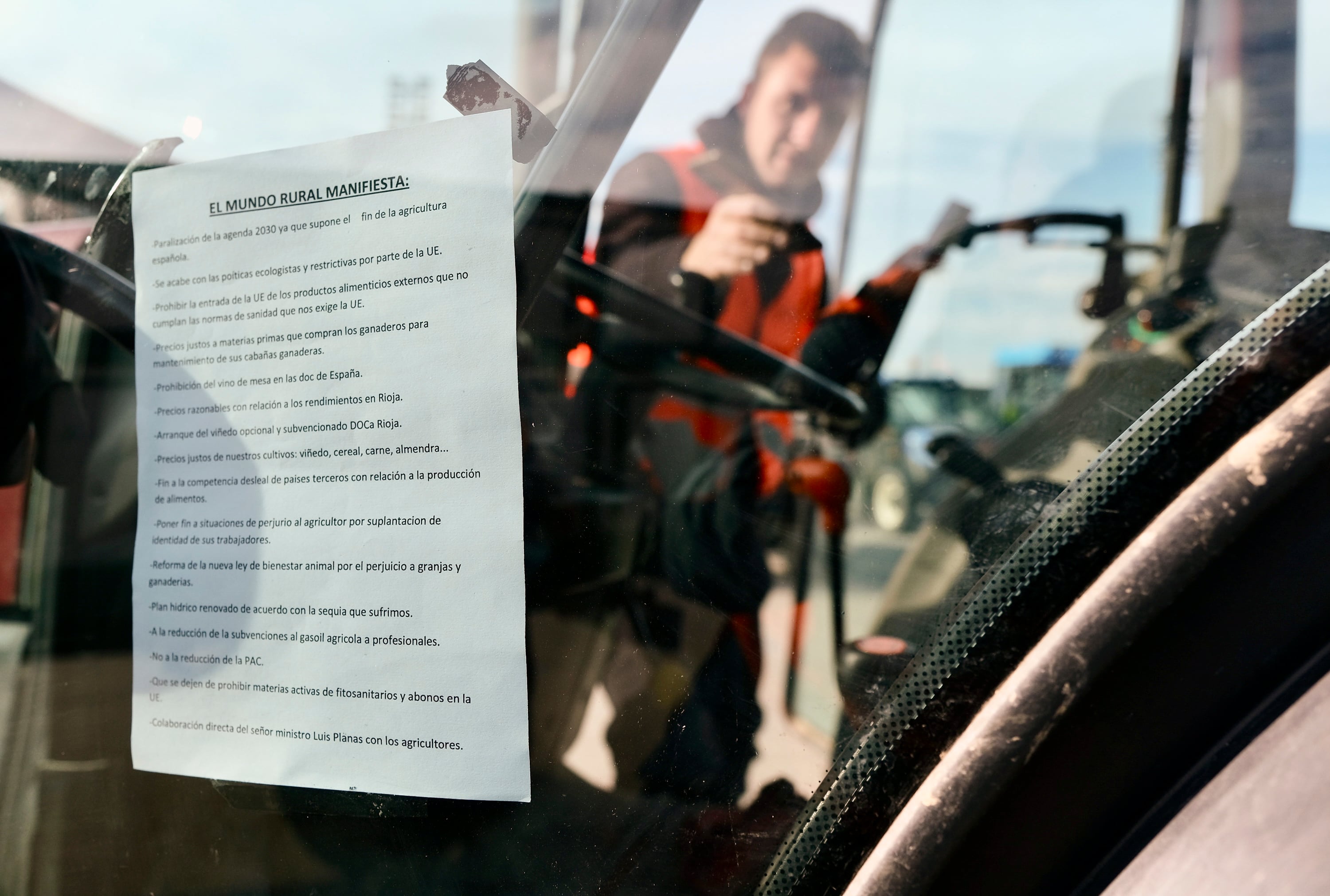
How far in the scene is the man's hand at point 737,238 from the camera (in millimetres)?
1047

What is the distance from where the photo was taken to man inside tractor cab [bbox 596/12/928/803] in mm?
702

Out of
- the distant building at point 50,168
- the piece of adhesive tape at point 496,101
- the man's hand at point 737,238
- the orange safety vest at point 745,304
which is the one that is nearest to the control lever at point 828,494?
the orange safety vest at point 745,304

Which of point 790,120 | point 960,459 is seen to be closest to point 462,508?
point 790,120

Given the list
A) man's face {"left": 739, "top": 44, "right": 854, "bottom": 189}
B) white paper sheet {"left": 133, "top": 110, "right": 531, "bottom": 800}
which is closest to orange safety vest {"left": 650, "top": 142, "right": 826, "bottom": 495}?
man's face {"left": 739, "top": 44, "right": 854, "bottom": 189}

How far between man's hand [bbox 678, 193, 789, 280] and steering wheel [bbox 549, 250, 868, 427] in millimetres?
75

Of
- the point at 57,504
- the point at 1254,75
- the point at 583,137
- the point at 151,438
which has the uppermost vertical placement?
the point at 1254,75

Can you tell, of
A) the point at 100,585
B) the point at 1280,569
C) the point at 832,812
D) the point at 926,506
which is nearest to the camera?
the point at 1280,569

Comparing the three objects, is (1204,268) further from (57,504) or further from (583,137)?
(57,504)

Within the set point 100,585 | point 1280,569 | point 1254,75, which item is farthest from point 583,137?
point 1254,75

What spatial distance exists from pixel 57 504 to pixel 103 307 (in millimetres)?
296

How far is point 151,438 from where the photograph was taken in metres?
0.71

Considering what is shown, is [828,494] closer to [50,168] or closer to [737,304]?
[737,304]

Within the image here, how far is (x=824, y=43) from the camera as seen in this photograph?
1540 millimetres

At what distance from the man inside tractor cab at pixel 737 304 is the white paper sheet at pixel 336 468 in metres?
0.17
